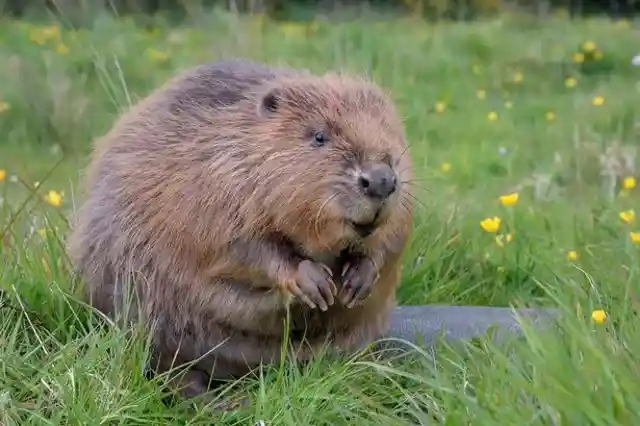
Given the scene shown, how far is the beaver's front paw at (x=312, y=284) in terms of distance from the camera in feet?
7.34

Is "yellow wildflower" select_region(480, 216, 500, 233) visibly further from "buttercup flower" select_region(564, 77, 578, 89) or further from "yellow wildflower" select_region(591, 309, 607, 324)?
"buttercup flower" select_region(564, 77, 578, 89)

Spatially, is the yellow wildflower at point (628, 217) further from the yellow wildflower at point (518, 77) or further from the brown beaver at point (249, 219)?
the yellow wildflower at point (518, 77)

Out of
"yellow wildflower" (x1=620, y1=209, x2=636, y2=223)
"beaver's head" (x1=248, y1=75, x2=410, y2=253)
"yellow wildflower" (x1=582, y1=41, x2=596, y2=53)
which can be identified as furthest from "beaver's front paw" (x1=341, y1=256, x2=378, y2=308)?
"yellow wildflower" (x1=582, y1=41, x2=596, y2=53)

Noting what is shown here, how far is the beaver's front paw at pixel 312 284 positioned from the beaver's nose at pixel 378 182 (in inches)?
9.1

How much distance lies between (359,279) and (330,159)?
28 centimetres

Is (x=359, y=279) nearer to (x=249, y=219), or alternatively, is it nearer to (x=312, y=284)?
(x=312, y=284)

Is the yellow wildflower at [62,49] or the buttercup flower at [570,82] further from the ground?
the yellow wildflower at [62,49]

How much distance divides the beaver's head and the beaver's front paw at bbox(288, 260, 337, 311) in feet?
0.23

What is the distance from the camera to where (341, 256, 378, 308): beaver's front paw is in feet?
7.62

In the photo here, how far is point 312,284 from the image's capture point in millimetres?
2236

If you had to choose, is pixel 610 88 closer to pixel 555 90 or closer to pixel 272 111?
pixel 555 90

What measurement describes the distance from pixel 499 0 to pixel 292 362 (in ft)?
37.4

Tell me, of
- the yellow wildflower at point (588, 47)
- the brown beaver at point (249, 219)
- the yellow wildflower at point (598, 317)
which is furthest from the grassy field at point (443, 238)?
the yellow wildflower at point (588, 47)

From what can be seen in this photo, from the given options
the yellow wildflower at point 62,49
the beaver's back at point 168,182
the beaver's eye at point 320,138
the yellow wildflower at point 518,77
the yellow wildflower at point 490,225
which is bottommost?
the yellow wildflower at point 518,77
